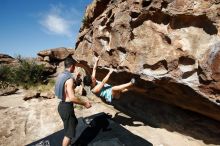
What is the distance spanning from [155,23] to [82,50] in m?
4.00

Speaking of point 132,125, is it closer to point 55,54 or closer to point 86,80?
point 86,80

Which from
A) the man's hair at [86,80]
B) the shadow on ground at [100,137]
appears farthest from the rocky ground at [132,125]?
the man's hair at [86,80]

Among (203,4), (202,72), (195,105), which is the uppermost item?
(203,4)

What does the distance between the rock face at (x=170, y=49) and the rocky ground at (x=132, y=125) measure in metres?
0.34

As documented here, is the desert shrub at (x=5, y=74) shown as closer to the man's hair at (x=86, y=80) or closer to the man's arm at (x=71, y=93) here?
the man's hair at (x=86, y=80)

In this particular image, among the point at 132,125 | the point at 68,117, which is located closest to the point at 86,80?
the point at 132,125

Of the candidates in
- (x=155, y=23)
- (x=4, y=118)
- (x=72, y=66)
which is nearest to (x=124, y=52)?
(x=155, y=23)

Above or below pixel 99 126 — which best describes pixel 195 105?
above

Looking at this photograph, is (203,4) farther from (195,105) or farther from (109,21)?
(109,21)

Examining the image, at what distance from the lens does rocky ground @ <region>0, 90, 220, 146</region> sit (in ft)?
16.9

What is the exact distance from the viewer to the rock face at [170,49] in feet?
13.8

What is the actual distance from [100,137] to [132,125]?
130 cm

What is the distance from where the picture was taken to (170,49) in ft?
15.8

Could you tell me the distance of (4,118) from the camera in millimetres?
7977
